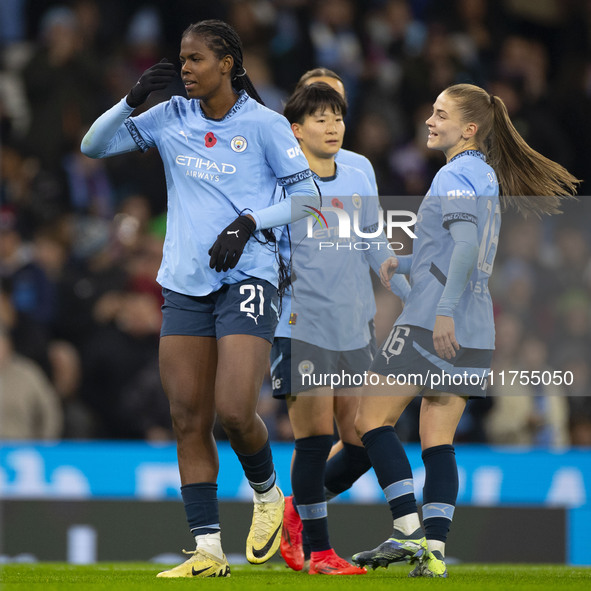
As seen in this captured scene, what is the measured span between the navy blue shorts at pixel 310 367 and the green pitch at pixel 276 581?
839 mm

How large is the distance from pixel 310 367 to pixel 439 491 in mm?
894

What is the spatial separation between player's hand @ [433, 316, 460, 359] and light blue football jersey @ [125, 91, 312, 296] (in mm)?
697

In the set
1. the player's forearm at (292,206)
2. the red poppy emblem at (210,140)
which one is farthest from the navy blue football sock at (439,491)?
the red poppy emblem at (210,140)

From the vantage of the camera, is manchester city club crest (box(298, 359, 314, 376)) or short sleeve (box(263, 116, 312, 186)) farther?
manchester city club crest (box(298, 359, 314, 376))

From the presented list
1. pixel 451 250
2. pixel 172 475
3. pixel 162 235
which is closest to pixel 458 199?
pixel 451 250

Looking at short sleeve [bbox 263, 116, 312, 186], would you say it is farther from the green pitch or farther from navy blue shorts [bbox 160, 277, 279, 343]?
the green pitch

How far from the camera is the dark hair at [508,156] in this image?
4.58m

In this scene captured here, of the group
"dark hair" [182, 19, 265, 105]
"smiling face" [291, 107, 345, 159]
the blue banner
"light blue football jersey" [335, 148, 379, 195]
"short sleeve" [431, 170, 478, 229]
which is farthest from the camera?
the blue banner

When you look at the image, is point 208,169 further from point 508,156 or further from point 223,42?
point 508,156

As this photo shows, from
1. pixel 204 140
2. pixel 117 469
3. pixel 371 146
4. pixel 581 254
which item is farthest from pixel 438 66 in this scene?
pixel 204 140

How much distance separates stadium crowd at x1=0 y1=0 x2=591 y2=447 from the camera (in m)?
7.98

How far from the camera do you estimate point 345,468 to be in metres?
5.21

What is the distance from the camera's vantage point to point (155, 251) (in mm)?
8977

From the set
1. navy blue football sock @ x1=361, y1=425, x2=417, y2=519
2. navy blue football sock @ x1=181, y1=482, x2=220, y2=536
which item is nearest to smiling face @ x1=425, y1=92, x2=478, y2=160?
navy blue football sock @ x1=361, y1=425, x2=417, y2=519
